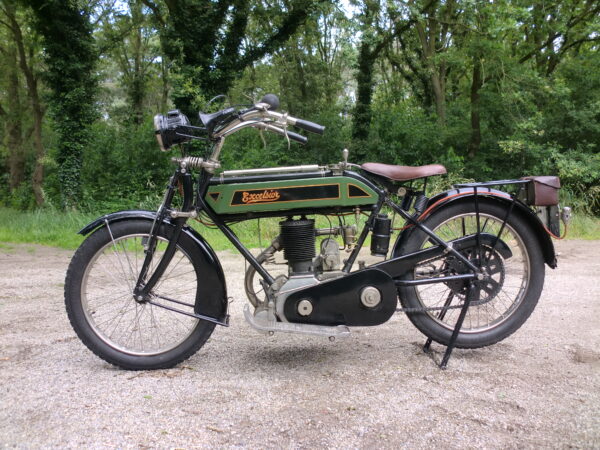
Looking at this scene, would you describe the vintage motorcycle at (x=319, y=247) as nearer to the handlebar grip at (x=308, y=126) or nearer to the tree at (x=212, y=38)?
the handlebar grip at (x=308, y=126)

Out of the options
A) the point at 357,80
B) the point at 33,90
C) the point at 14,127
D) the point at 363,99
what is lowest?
the point at 14,127

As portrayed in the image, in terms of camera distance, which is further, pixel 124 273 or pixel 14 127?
pixel 14 127

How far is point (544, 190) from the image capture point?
300cm

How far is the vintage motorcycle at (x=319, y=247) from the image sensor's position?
9.46 ft

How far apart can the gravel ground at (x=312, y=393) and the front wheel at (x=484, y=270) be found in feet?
0.57

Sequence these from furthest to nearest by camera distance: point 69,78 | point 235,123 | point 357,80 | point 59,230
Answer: point 357,80
point 69,78
point 59,230
point 235,123

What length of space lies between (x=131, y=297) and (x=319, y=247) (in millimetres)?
1215

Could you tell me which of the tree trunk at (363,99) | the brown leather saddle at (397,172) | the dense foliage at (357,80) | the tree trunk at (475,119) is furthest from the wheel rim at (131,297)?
the tree trunk at (363,99)

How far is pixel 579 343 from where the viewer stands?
3.37 m

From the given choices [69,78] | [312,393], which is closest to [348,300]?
[312,393]

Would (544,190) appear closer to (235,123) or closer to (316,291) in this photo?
(316,291)

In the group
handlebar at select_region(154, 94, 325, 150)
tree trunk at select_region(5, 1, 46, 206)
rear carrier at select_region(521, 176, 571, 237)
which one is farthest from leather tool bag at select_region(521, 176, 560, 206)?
tree trunk at select_region(5, 1, 46, 206)

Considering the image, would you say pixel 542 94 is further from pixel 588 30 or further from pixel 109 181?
pixel 109 181

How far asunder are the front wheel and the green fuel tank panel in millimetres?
534
